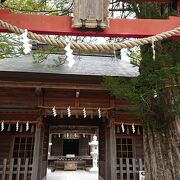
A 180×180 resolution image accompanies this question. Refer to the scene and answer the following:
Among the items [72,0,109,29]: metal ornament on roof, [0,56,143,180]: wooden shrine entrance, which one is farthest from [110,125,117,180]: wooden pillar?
[72,0,109,29]: metal ornament on roof

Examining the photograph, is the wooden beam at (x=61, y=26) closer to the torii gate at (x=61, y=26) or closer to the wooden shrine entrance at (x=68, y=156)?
the torii gate at (x=61, y=26)

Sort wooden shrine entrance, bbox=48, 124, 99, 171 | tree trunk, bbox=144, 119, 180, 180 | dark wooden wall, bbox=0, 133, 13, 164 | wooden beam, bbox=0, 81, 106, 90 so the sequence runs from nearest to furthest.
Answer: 1. tree trunk, bbox=144, 119, 180, 180
2. wooden beam, bbox=0, 81, 106, 90
3. dark wooden wall, bbox=0, 133, 13, 164
4. wooden shrine entrance, bbox=48, 124, 99, 171

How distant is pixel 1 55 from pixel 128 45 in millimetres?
7254

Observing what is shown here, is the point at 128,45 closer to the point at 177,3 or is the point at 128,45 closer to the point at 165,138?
the point at 177,3

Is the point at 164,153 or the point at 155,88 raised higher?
the point at 155,88

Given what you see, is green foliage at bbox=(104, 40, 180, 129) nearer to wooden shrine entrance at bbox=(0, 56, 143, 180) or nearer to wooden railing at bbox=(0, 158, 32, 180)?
wooden shrine entrance at bbox=(0, 56, 143, 180)

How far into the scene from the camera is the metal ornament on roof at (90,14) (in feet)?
8.43

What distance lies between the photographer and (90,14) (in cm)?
257

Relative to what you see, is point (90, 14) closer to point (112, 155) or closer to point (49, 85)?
point (49, 85)

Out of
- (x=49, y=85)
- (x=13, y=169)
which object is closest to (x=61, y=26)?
(x=49, y=85)

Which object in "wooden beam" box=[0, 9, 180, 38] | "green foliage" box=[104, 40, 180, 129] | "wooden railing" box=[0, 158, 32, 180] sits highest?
"wooden beam" box=[0, 9, 180, 38]

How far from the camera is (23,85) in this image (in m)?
7.27

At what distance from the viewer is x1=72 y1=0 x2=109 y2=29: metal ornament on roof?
257 centimetres

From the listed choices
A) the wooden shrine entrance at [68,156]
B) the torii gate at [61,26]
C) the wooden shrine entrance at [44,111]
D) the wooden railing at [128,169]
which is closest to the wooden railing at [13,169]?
the wooden shrine entrance at [44,111]
